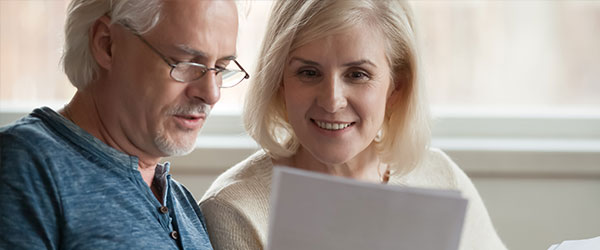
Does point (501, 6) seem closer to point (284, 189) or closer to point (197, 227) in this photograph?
point (197, 227)

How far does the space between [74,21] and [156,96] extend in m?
0.21

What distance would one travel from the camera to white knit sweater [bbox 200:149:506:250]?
1560 millimetres

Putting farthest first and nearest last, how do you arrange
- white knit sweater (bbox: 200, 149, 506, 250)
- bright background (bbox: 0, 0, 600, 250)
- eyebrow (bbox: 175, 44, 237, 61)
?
bright background (bbox: 0, 0, 600, 250)
white knit sweater (bbox: 200, 149, 506, 250)
eyebrow (bbox: 175, 44, 237, 61)

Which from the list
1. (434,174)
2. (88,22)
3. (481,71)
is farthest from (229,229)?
(481,71)

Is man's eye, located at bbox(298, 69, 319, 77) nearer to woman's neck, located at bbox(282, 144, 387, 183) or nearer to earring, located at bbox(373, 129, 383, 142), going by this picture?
woman's neck, located at bbox(282, 144, 387, 183)

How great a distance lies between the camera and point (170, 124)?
1329mm

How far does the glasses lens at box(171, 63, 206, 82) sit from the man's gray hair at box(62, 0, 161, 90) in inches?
3.6

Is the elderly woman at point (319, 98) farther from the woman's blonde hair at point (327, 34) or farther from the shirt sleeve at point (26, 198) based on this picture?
the shirt sleeve at point (26, 198)

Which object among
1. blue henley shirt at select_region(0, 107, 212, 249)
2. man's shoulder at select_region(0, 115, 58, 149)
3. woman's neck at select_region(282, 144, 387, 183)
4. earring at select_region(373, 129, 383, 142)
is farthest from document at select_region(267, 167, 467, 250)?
earring at select_region(373, 129, 383, 142)

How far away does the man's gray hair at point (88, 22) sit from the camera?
1.29 metres

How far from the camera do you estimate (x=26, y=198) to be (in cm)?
113

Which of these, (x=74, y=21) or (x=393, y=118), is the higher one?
(x=74, y=21)

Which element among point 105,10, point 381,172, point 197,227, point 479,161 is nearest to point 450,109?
point 479,161

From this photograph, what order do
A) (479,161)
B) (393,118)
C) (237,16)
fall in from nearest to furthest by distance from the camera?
(237,16)
(393,118)
(479,161)
